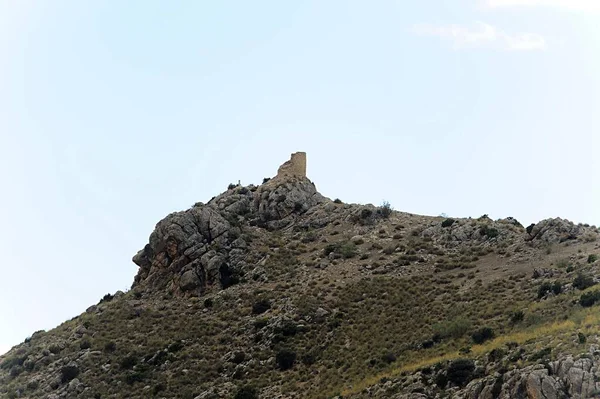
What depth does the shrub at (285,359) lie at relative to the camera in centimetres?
5546

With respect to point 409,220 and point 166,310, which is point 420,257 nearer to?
point 409,220

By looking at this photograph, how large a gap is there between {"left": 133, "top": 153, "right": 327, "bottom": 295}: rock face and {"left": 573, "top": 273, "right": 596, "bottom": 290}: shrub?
3001 cm

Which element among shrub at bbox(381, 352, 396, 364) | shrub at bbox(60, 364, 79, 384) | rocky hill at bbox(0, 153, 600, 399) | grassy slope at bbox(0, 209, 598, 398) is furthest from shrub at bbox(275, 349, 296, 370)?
shrub at bbox(60, 364, 79, 384)

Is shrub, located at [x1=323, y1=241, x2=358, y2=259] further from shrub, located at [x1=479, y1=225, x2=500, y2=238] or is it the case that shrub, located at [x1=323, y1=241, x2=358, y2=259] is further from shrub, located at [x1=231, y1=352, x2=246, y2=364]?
shrub, located at [x1=231, y1=352, x2=246, y2=364]

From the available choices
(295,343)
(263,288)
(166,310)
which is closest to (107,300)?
(166,310)

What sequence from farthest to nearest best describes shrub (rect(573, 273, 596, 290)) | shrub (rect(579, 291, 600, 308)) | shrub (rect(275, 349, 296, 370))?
shrub (rect(275, 349, 296, 370))
shrub (rect(573, 273, 596, 290))
shrub (rect(579, 291, 600, 308))

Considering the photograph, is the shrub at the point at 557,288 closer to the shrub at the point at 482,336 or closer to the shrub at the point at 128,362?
the shrub at the point at 482,336

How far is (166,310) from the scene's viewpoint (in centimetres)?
6788

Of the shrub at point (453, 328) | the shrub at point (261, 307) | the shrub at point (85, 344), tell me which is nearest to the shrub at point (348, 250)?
the shrub at point (261, 307)

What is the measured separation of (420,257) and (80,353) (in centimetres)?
2850

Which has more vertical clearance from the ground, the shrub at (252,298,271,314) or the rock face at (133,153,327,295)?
the rock face at (133,153,327,295)

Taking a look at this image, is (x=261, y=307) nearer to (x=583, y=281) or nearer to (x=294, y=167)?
(x=583, y=281)

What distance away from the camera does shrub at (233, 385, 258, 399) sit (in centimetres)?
5206

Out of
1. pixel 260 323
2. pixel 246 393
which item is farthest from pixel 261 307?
pixel 246 393
